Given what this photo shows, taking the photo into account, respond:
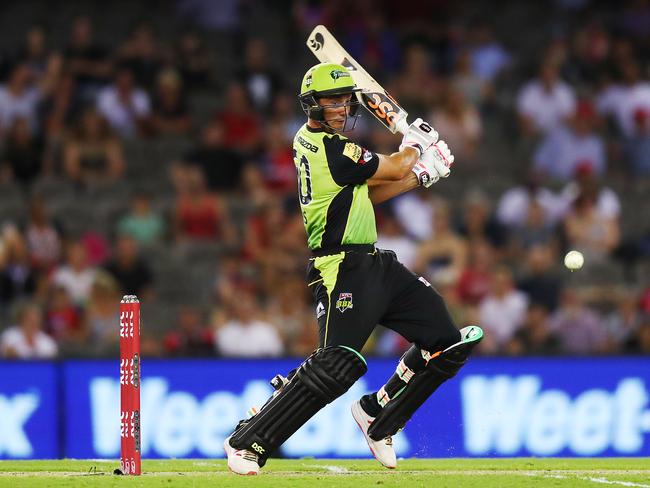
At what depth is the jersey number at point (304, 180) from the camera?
9.21 metres

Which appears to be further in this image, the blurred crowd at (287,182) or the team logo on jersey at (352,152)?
the blurred crowd at (287,182)

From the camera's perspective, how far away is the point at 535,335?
15508mm

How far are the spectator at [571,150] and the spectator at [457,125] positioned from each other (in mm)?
923

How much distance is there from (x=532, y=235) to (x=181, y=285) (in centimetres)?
411

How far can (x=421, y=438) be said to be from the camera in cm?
1213

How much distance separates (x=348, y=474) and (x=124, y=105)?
9.85m

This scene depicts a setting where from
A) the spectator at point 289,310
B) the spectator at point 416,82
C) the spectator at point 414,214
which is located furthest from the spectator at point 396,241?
the spectator at point 416,82

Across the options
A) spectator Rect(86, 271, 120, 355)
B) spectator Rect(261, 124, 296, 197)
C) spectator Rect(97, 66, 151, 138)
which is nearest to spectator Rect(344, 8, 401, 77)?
spectator Rect(261, 124, 296, 197)

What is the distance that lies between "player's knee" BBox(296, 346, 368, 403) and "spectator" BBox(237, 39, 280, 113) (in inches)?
384

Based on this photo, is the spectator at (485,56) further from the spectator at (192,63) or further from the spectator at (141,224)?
the spectator at (141,224)

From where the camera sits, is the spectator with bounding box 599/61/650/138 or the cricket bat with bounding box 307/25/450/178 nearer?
the cricket bat with bounding box 307/25/450/178

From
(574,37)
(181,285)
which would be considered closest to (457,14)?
(574,37)

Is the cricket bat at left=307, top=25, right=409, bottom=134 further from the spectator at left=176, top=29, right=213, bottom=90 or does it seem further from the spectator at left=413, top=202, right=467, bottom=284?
the spectator at left=176, top=29, right=213, bottom=90

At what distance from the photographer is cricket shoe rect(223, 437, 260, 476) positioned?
893cm
